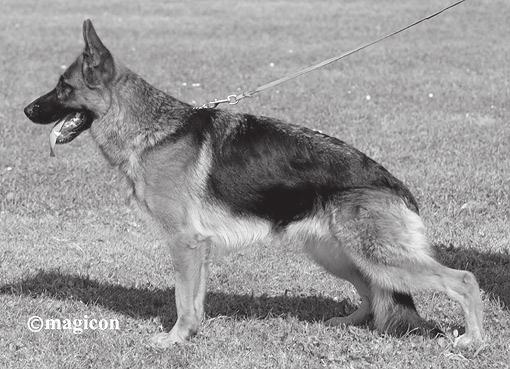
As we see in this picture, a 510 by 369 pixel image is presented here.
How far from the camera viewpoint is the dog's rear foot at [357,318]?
16.7 feet

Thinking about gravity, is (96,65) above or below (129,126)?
above

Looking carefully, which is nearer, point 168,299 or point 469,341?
point 469,341

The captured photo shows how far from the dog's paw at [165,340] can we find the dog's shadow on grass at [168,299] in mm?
279

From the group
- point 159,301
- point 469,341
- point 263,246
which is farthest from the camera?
point 263,246

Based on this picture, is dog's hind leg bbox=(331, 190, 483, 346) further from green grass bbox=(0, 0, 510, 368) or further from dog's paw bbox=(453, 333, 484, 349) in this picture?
green grass bbox=(0, 0, 510, 368)

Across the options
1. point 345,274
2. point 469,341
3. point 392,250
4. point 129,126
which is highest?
point 129,126

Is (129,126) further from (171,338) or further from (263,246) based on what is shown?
(263,246)

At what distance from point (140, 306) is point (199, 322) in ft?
2.33

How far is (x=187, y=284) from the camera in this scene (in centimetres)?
475

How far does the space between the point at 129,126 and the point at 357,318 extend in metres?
1.85

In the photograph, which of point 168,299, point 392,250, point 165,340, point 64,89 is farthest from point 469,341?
point 64,89

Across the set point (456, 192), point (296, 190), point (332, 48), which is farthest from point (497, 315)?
point (332, 48)

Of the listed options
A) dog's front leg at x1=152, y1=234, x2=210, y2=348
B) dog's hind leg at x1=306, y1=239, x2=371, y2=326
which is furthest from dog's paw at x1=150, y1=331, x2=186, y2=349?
dog's hind leg at x1=306, y1=239, x2=371, y2=326

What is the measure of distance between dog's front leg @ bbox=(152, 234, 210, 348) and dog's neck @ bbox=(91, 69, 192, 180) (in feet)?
1.70
